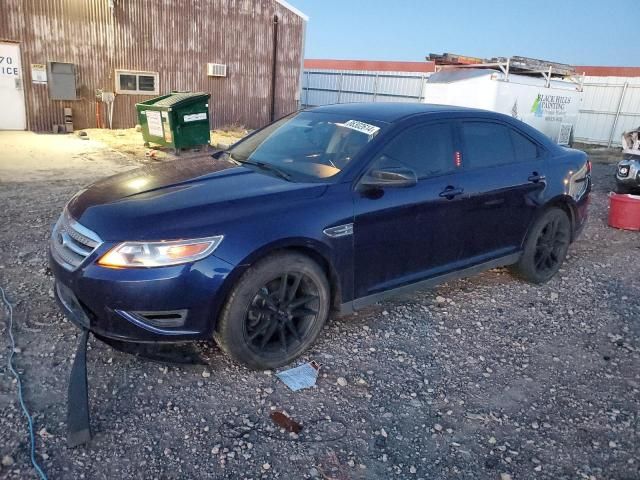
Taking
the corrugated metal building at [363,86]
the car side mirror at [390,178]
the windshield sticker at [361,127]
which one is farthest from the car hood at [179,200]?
the corrugated metal building at [363,86]

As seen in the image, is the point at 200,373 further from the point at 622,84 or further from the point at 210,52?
the point at 622,84

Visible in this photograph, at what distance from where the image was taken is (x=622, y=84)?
1777cm

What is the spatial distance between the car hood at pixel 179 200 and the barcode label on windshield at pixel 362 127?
0.62 meters

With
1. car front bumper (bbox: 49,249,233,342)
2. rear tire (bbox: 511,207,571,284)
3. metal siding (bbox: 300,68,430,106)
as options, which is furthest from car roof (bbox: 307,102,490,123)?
metal siding (bbox: 300,68,430,106)

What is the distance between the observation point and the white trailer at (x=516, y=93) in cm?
1263

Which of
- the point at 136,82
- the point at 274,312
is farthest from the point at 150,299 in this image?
the point at 136,82

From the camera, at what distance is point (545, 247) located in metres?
4.74

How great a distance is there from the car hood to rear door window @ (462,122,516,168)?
143 cm

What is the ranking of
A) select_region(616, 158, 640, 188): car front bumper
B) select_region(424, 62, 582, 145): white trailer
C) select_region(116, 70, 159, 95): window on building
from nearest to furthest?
select_region(616, 158, 640, 188): car front bumper, select_region(424, 62, 582, 145): white trailer, select_region(116, 70, 159, 95): window on building

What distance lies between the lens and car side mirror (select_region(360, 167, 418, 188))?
3.17 meters

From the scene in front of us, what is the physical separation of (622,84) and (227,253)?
19.5 m

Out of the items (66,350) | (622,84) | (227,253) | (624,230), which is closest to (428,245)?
(227,253)

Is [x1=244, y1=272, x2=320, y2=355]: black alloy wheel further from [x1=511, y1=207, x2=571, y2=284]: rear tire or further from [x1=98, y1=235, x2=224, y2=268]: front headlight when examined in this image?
[x1=511, y1=207, x2=571, y2=284]: rear tire

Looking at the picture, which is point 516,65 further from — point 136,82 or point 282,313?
point 282,313
